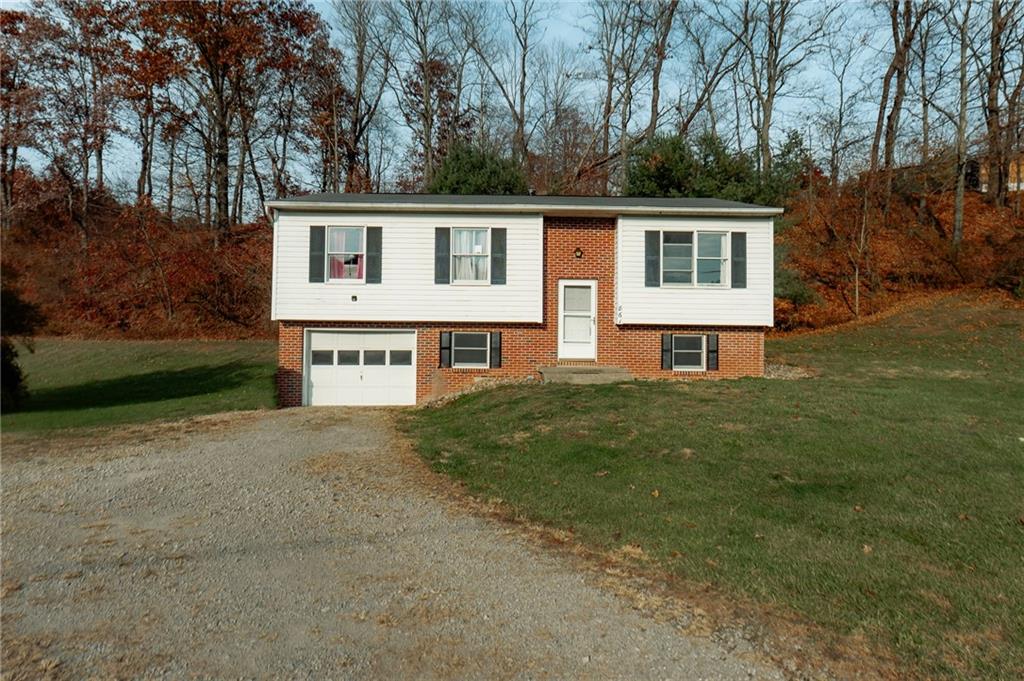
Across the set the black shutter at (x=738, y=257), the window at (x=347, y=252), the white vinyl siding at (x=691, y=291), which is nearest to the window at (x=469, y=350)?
the window at (x=347, y=252)

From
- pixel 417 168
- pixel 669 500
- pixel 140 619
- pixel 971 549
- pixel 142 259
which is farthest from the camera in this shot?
pixel 417 168

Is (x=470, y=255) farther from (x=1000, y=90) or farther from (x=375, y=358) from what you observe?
(x=1000, y=90)

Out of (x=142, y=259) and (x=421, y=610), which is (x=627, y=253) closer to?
(x=421, y=610)

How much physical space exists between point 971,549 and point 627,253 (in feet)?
36.0

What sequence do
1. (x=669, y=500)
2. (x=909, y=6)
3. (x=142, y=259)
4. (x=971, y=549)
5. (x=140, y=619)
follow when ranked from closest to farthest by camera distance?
(x=140, y=619)
(x=971, y=549)
(x=669, y=500)
(x=142, y=259)
(x=909, y=6)

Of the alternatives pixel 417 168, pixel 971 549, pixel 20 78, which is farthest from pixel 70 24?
pixel 971 549

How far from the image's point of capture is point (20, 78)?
100 feet

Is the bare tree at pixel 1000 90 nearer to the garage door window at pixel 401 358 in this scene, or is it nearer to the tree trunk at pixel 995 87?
the tree trunk at pixel 995 87

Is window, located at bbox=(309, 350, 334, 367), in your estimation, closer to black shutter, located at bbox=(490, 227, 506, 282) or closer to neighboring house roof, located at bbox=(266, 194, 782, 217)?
neighboring house roof, located at bbox=(266, 194, 782, 217)

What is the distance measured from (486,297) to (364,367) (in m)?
3.34

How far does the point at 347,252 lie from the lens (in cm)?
1538

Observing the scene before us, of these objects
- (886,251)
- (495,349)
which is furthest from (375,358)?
(886,251)

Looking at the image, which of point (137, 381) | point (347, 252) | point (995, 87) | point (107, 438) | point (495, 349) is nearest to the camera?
point (107, 438)

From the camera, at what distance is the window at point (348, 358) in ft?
51.4
